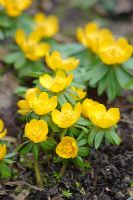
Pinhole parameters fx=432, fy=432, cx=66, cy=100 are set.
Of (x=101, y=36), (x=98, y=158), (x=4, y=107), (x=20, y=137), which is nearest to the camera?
(x=98, y=158)

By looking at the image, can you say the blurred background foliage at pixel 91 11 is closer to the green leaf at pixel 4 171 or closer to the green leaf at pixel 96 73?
the green leaf at pixel 96 73

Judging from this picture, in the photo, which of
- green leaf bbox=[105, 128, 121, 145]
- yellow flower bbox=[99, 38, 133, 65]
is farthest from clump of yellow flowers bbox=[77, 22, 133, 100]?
green leaf bbox=[105, 128, 121, 145]

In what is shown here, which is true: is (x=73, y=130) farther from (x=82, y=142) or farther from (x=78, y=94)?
(x=78, y=94)

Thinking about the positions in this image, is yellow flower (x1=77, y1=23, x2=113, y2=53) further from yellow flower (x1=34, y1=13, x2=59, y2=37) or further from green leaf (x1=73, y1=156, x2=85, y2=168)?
green leaf (x1=73, y1=156, x2=85, y2=168)

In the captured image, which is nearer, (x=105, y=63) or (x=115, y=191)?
(x=115, y=191)

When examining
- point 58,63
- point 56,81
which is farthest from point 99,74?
point 56,81

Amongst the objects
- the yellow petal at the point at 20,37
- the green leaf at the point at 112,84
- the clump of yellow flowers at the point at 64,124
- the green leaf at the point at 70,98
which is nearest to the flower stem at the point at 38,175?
the clump of yellow flowers at the point at 64,124

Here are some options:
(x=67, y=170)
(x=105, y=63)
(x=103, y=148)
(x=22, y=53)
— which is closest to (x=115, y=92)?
(x=105, y=63)

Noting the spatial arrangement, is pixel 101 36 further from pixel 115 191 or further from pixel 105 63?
pixel 115 191
